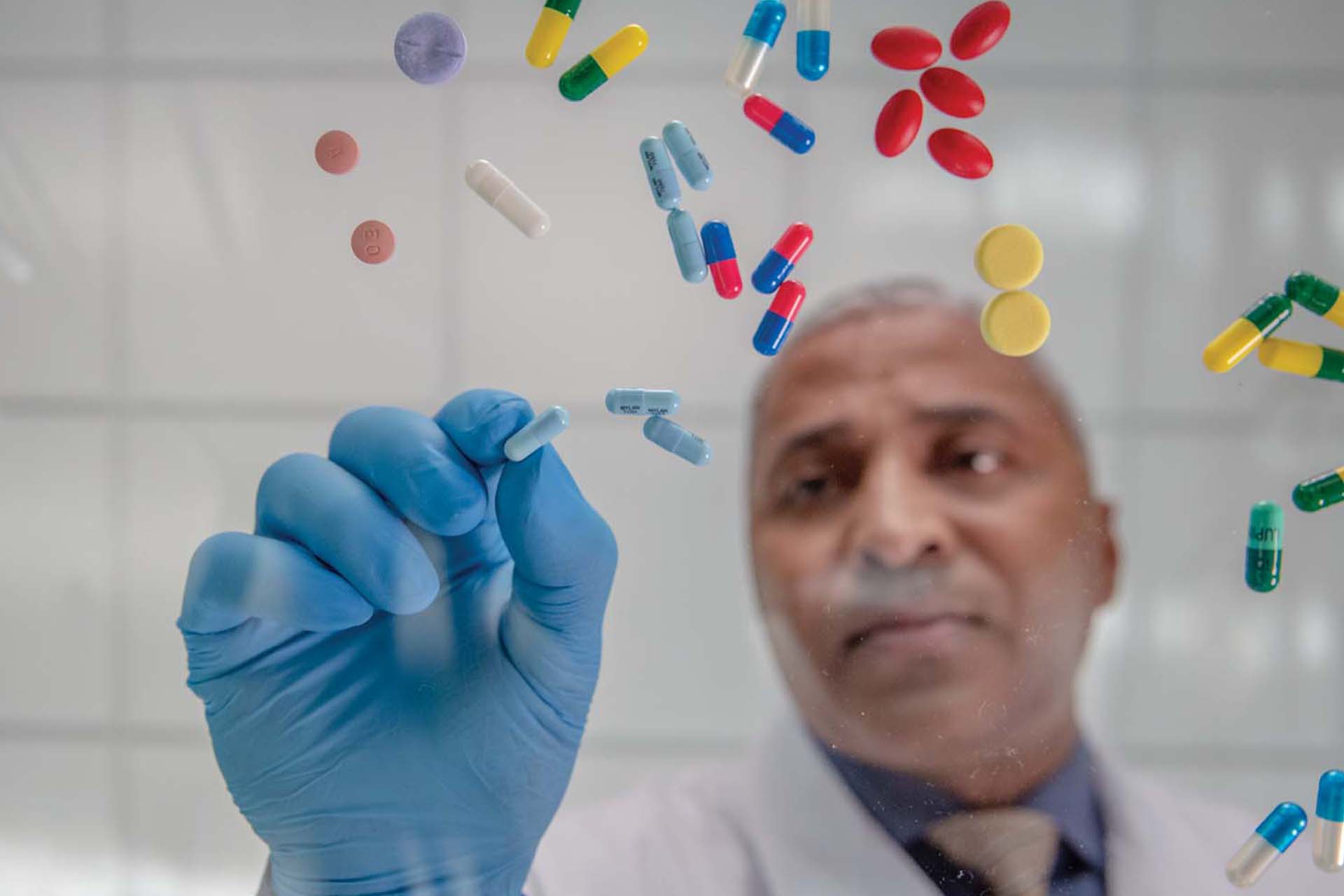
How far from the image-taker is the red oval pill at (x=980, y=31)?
1092mm

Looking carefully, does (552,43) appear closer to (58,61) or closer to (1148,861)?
(58,61)

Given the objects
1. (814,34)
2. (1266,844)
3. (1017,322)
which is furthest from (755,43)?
(1266,844)

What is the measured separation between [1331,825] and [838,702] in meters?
0.56

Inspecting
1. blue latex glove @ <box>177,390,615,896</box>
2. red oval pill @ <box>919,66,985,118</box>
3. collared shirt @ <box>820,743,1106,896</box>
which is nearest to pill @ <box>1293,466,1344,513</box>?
collared shirt @ <box>820,743,1106,896</box>

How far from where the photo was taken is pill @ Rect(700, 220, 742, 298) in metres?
1.09

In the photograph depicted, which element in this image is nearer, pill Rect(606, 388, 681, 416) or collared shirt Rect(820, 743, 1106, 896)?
pill Rect(606, 388, 681, 416)

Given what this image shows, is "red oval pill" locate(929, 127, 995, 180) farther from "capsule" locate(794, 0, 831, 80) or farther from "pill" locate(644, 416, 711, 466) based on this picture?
"pill" locate(644, 416, 711, 466)

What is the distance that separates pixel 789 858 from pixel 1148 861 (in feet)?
1.32

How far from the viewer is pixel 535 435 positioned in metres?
0.93

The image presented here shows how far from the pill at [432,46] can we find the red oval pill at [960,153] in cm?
55

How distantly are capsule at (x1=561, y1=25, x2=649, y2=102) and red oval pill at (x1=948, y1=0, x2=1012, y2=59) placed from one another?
347mm

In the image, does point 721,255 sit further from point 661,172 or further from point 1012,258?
point 1012,258

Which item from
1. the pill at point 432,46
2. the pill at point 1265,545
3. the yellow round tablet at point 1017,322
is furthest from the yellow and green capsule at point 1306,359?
the pill at point 432,46

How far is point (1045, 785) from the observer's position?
1123 millimetres
